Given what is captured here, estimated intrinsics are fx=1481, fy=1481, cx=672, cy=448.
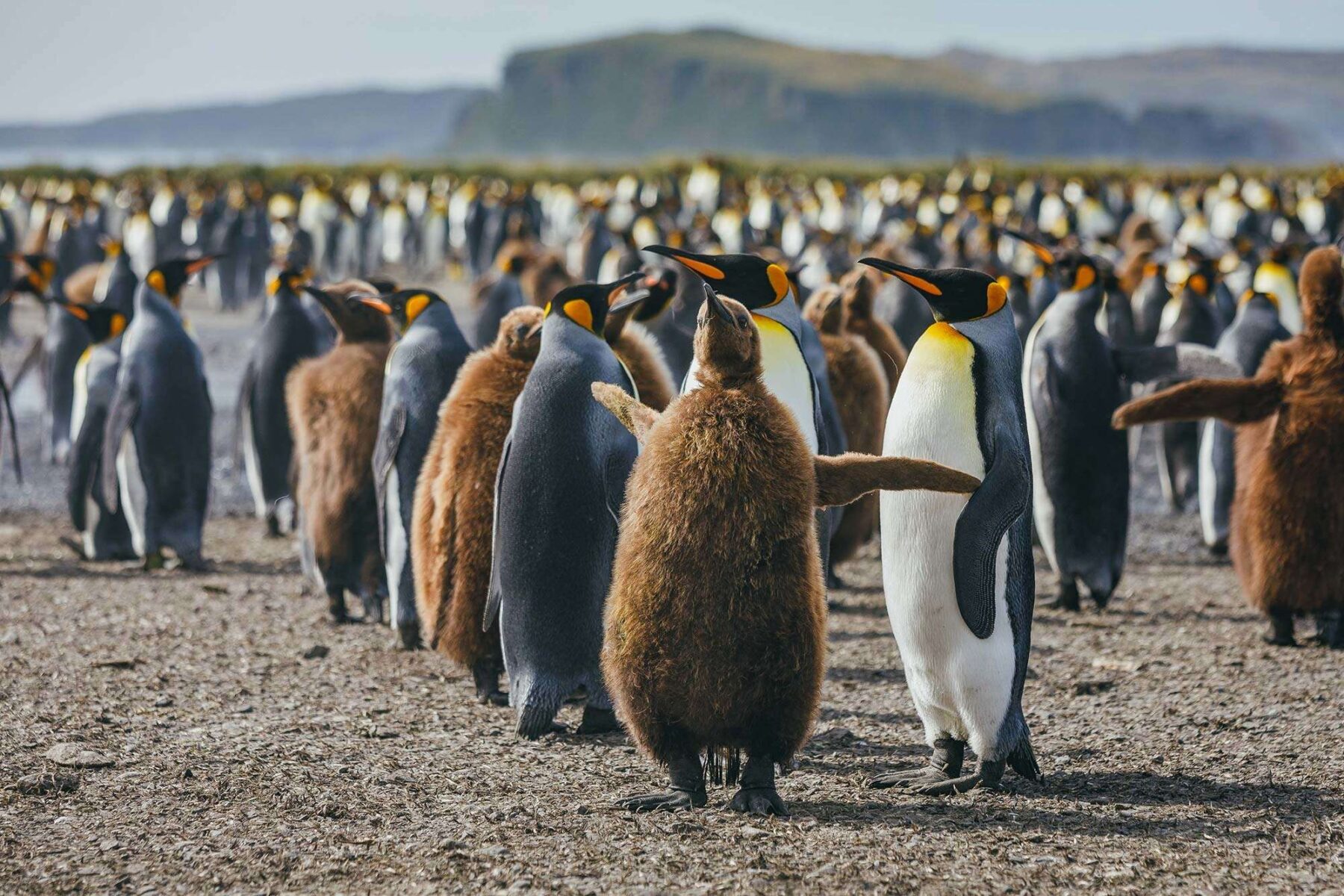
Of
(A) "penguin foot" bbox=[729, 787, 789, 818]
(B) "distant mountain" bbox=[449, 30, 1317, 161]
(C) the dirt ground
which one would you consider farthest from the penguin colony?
(B) "distant mountain" bbox=[449, 30, 1317, 161]

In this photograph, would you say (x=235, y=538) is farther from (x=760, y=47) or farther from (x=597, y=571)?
(x=760, y=47)

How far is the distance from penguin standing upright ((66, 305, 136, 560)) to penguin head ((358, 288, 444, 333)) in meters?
2.38

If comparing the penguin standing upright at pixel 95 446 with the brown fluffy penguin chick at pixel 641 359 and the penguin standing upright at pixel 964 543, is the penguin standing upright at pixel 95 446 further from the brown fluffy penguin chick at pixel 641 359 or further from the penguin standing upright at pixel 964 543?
the penguin standing upright at pixel 964 543

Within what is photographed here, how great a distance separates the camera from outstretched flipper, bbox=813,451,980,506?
345cm

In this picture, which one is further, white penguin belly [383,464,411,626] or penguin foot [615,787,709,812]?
white penguin belly [383,464,411,626]

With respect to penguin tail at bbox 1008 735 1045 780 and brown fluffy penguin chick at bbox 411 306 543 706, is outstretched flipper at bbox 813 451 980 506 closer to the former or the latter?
penguin tail at bbox 1008 735 1045 780

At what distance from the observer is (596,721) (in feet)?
14.8

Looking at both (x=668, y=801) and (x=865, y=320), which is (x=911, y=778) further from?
(x=865, y=320)

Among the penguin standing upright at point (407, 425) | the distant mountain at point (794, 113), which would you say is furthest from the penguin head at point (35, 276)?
the distant mountain at point (794, 113)

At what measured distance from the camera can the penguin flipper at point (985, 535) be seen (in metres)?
3.68

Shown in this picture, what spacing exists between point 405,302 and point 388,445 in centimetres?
68

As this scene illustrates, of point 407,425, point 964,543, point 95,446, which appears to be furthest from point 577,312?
point 95,446

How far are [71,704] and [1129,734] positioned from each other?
3272 mm

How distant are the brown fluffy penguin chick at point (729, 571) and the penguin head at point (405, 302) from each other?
2298 millimetres
